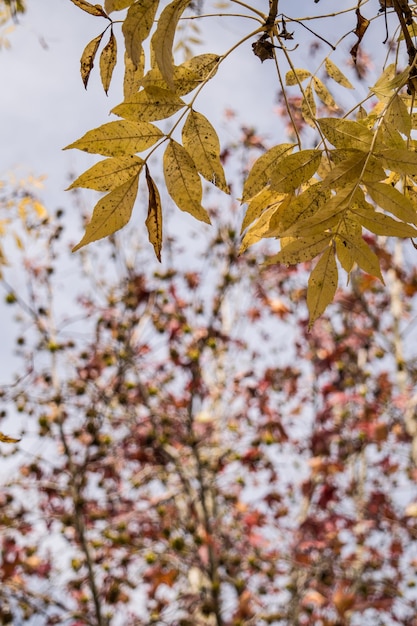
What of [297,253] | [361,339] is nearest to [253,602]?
[361,339]

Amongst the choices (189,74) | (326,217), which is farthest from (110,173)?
(326,217)

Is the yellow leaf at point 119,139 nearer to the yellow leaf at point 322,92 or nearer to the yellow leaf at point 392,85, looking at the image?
the yellow leaf at point 392,85

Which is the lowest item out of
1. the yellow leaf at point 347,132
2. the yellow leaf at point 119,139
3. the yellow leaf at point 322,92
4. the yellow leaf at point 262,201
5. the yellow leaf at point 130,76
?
the yellow leaf at point 262,201

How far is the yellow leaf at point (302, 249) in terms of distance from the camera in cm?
81

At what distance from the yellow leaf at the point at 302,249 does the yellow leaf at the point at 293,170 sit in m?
0.08

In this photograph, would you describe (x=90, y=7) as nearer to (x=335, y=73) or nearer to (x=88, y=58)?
(x=88, y=58)

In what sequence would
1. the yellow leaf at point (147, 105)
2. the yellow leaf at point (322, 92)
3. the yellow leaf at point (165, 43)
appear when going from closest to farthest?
the yellow leaf at point (165, 43)
the yellow leaf at point (147, 105)
the yellow leaf at point (322, 92)

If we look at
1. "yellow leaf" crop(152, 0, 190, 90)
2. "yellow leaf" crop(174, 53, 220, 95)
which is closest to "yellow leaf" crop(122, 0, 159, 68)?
"yellow leaf" crop(152, 0, 190, 90)

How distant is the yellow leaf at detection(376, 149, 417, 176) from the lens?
801 mm

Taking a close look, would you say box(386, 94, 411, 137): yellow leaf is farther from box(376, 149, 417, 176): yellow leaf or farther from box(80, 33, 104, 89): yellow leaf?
box(80, 33, 104, 89): yellow leaf

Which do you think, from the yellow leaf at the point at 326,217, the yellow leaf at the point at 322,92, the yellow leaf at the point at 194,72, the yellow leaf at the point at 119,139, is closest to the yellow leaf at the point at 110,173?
the yellow leaf at the point at 119,139

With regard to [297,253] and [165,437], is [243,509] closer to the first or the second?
[165,437]

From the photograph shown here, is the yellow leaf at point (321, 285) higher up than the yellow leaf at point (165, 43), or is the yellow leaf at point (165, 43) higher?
the yellow leaf at point (165, 43)

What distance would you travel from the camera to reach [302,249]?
2.74ft
